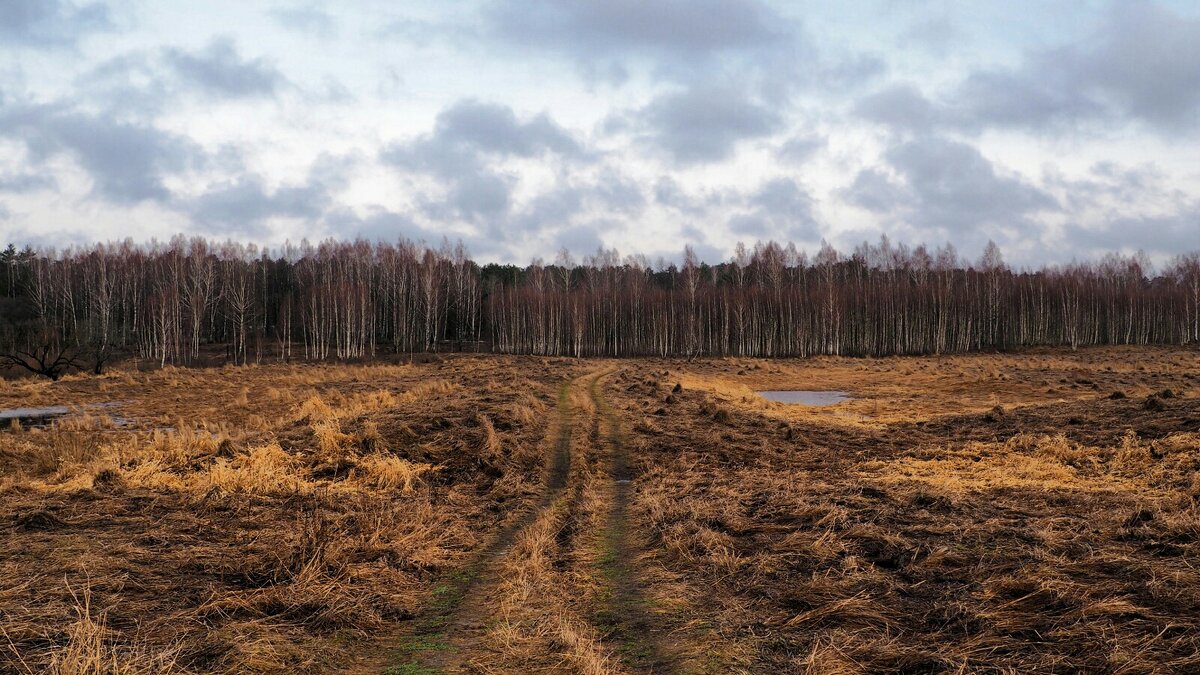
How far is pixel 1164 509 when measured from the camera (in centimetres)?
818

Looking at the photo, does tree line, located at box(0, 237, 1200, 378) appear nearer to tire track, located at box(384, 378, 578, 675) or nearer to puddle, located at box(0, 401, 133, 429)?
puddle, located at box(0, 401, 133, 429)

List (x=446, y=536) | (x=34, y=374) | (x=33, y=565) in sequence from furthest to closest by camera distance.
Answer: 1. (x=34, y=374)
2. (x=446, y=536)
3. (x=33, y=565)

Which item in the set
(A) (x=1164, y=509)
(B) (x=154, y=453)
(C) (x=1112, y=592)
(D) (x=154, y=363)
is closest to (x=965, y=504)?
(A) (x=1164, y=509)

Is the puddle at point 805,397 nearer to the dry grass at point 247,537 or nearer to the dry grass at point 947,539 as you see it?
the dry grass at point 947,539

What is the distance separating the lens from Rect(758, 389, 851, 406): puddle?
32531mm

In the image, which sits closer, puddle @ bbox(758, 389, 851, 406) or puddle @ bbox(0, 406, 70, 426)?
puddle @ bbox(0, 406, 70, 426)

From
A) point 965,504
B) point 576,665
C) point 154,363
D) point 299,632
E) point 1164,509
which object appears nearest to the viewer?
point 576,665

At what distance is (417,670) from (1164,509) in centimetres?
906

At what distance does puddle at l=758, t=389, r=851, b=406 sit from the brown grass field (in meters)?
15.6

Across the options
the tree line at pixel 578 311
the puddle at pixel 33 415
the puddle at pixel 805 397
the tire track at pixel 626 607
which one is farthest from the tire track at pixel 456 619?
the tree line at pixel 578 311

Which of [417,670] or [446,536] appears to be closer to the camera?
[417,670]

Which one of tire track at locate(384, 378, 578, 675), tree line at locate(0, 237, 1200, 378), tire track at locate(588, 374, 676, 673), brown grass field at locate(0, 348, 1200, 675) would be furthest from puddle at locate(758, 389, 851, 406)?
tree line at locate(0, 237, 1200, 378)

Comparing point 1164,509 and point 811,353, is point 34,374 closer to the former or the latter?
point 1164,509

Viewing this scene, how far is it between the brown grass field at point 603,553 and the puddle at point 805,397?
51.2 feet
